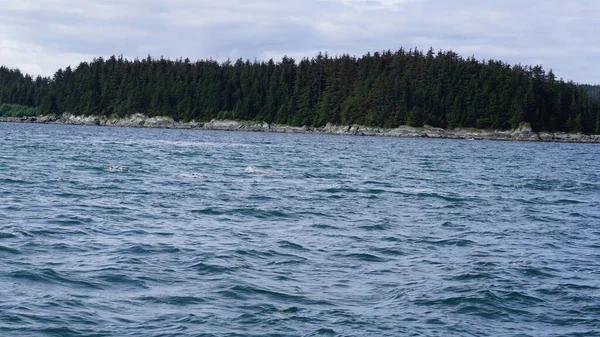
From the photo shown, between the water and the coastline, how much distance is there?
382ft

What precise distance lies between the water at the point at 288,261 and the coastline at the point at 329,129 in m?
116

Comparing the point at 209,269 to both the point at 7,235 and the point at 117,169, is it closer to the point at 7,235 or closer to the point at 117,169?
the point at 7,235

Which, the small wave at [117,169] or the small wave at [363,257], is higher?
the small wave at [117,169]

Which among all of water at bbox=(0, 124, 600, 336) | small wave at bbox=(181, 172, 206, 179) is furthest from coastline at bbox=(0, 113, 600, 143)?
water at bbox=(0, 124, 600, 336)

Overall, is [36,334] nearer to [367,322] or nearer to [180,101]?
[367,322]

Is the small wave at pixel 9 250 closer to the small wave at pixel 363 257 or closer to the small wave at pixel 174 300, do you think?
the small wave at pixel 174 300

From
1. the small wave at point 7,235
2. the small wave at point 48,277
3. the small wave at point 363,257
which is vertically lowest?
the small wave at point 48,277

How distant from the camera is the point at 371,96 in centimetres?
16375

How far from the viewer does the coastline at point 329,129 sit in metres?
148

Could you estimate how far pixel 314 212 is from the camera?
1024 inches

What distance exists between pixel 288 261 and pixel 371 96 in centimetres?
14833

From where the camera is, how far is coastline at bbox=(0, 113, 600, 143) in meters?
148

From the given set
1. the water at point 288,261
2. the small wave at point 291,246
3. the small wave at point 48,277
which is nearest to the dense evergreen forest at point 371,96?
the water at point 288,261

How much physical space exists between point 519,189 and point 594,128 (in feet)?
408
